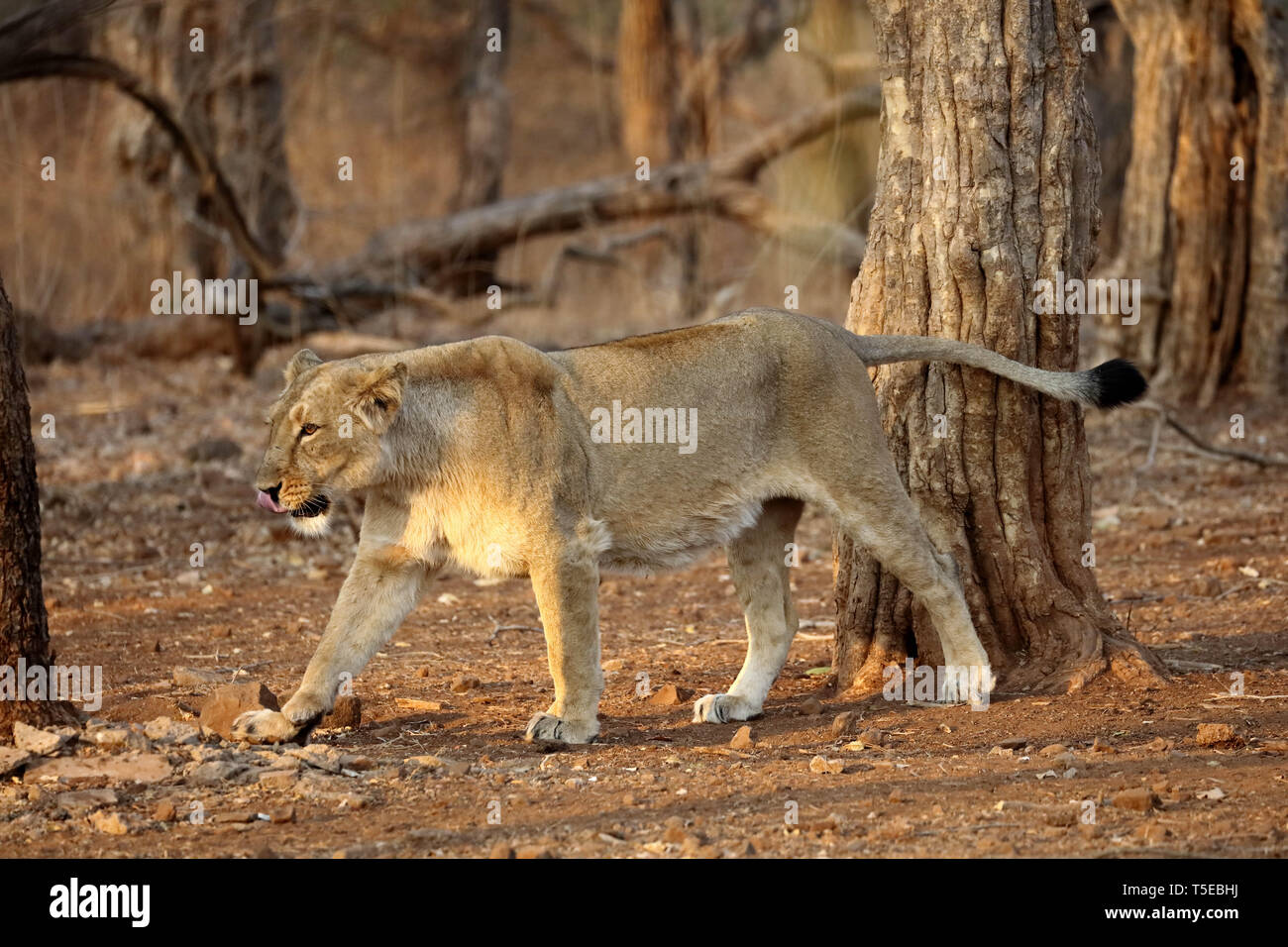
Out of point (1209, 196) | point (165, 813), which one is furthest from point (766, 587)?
point (1209, 196)

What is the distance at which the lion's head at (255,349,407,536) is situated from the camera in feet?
18.3

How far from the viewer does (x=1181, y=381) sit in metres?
13.4

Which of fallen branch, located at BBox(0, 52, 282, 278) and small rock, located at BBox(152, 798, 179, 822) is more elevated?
fallen branch, located at BBox(0, 52, 282, 278)

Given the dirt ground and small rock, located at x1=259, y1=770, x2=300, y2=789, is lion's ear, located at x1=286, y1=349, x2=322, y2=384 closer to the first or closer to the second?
the dirt ground

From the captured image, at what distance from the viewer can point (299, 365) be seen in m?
5.81

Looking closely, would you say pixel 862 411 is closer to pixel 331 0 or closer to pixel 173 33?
pixel 173 33

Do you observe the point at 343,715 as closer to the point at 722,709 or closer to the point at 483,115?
the point at 722,709

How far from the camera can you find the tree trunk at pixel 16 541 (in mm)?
5180

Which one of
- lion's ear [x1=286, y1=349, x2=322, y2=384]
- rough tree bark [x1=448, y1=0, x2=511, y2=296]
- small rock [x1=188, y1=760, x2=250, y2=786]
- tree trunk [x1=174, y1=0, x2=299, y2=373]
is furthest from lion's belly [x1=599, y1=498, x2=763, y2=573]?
rough tree bark [x1=448, y1=0, x2=511, y2=296]

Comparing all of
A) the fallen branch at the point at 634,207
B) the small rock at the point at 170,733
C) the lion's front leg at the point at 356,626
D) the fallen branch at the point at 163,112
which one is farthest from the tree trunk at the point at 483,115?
the small rock at the point at 170,733

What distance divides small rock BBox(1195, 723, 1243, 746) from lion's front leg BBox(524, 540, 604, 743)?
2115 mm

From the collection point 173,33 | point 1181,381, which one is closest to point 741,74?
point 173,33

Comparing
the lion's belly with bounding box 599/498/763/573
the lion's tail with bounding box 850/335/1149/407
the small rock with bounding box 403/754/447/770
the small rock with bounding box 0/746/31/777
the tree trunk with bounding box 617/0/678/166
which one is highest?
the tree trunk with bounding box 617/0/678/166

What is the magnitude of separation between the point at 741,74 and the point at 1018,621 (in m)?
24.5
